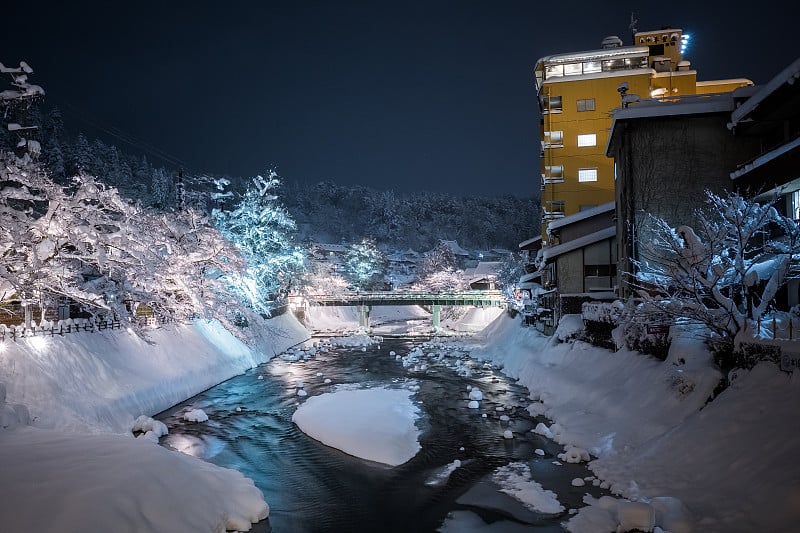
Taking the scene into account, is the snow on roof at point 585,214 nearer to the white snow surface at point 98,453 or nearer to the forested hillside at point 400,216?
the white snow surface at point 98,453

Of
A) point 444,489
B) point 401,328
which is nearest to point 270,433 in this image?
point 444,489

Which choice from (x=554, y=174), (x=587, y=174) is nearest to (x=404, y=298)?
(x=554, y=174)

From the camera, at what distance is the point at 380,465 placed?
45.9 feet

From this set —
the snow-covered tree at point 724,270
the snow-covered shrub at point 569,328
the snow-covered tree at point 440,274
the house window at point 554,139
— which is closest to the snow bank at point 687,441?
the snow-covered tree at point 724,270

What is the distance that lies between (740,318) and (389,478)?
9625 mm

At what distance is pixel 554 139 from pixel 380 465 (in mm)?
32228

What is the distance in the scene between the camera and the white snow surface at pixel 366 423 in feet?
49.3

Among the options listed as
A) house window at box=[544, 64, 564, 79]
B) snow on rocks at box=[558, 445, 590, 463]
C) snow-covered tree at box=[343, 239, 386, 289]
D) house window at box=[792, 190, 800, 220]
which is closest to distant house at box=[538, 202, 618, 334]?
house window at box=[792, 190, 800, 220]

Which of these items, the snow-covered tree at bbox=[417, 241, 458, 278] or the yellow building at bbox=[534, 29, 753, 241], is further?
the snow-covered tree at bbox=[417, 241, 458, 278]

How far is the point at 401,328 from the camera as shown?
64625 millimetres

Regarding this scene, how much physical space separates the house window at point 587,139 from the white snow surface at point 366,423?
84.4 feet

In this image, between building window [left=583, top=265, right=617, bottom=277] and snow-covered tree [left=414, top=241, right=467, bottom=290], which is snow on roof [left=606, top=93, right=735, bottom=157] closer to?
building window [left=583, top=265, right=617, bottom=277]

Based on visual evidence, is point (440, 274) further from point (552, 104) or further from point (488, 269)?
point (552, 104)

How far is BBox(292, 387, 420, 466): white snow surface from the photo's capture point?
15.0 metres
